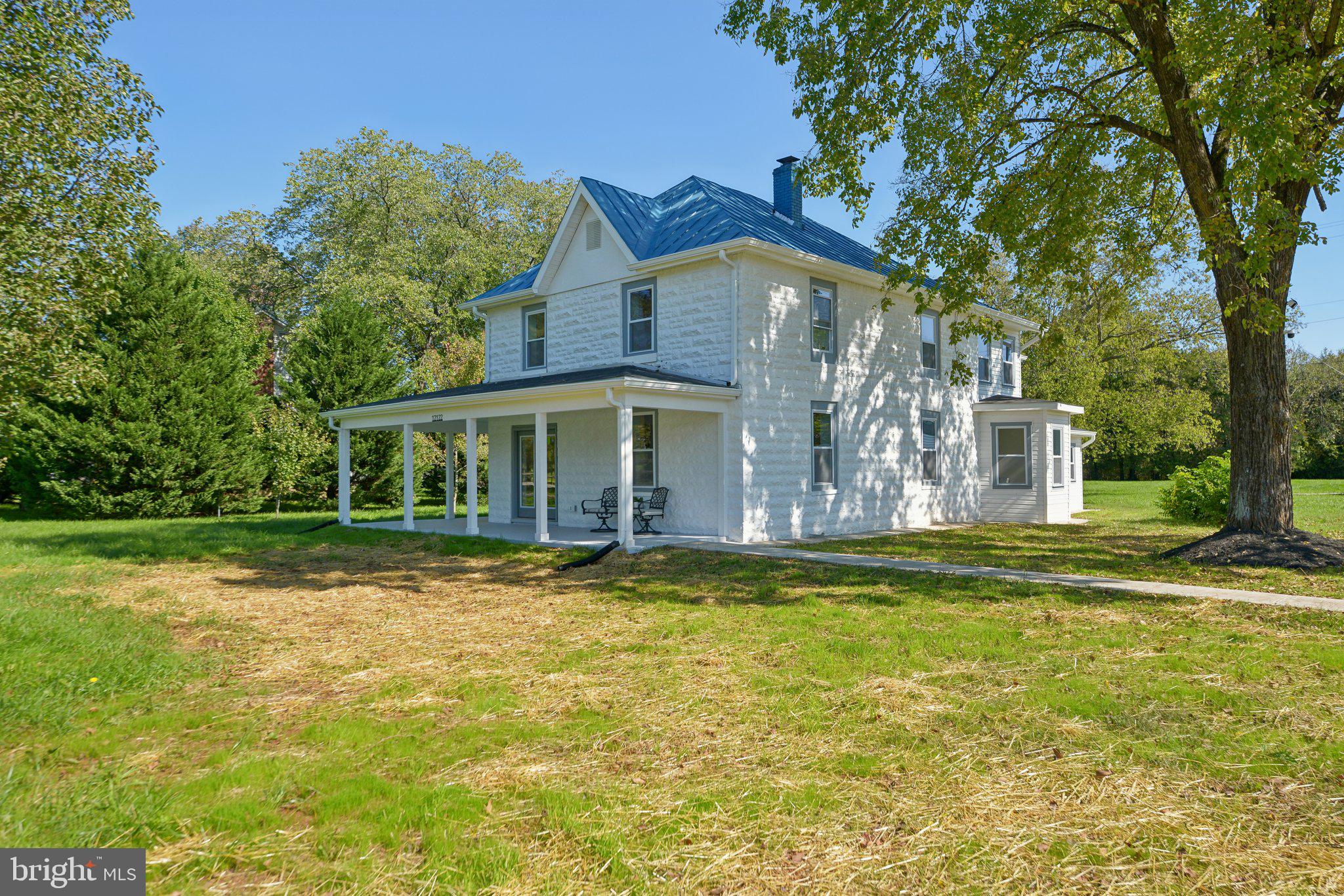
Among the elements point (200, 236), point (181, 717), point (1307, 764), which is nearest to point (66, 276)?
point (181, 717)

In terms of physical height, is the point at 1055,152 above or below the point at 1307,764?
above

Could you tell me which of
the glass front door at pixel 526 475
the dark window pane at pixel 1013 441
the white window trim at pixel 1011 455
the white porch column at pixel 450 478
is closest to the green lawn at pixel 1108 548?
the white window trim at pixel 1011 455

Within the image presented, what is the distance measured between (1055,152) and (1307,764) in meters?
12.9

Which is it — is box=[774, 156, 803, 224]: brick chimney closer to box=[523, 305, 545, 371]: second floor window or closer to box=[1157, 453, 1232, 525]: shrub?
box=[523, 305, 545, 371]: second floor window

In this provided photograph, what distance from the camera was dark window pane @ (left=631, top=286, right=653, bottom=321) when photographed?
16547 mm

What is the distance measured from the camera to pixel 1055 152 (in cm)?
1430

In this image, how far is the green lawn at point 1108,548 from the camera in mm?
10320

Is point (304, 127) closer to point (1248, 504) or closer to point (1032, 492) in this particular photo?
point (1032, 492)

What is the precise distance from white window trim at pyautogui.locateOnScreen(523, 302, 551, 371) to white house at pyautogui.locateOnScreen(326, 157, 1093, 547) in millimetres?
49

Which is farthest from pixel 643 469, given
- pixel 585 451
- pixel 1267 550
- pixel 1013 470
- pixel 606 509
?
pixel 1013 470

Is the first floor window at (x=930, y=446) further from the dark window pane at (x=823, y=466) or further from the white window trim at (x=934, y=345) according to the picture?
the dark window pane at (x=823, y=466)

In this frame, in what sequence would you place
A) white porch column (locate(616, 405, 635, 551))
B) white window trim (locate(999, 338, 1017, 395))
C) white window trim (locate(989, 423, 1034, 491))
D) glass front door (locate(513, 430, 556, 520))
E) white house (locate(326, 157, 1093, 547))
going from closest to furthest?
white porch column (locate(616, 405, 635, 551)) < white house (locate(326, 157, 1093, 547)) < glass front door (locate(513, 430, 556, 520)) < white window trim (locate(989, 423, 1034, 491)) < white window trim (locate(999, 338, 1017, 395))

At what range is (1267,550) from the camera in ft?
38.0

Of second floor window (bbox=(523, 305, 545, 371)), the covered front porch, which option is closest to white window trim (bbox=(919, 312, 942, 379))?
the covered front porch
